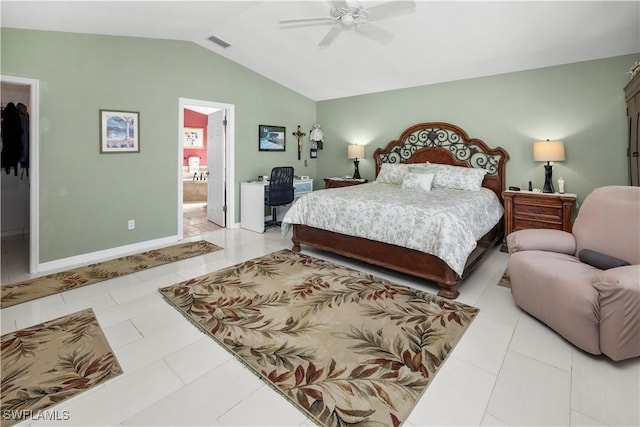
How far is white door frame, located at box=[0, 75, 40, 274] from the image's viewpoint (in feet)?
11.1

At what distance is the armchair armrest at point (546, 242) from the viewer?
2666 millimetres

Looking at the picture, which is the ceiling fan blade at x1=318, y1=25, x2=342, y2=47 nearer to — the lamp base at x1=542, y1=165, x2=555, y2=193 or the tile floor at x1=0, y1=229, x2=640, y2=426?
the lamp base at x1=542, y1=165, x2=555, y2=193

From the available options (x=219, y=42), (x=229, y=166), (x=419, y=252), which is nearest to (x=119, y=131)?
(x=229, y=166)

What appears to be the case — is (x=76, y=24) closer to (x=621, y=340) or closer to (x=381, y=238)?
(x=381, y=238)

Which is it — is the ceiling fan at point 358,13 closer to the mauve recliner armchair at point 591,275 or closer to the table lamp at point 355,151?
the mauve recliner armchair at point 591,275

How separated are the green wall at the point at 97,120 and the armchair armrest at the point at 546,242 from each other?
4.46 meters

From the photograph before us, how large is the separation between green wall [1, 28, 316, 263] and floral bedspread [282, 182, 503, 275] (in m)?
2.11

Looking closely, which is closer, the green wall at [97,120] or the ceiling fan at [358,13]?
the ceiling fan at [358,13]

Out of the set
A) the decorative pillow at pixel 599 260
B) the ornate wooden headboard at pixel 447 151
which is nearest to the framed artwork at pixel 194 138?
the ornate wooden headboard at pixel 447 151

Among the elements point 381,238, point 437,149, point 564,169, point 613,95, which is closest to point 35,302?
point 381,238

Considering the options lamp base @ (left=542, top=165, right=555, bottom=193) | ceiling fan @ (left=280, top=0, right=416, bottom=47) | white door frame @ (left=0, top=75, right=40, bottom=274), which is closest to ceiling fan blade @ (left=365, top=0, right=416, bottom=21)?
ceiling fan @ (left=280, top=0, right=416, bottom=47)

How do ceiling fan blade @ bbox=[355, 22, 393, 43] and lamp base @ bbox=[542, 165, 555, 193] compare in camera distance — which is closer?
ceiling fan blade @ bbox=[355, 22, 393, 43]

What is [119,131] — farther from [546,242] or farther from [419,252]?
[546,242]

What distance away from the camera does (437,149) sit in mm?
5133
